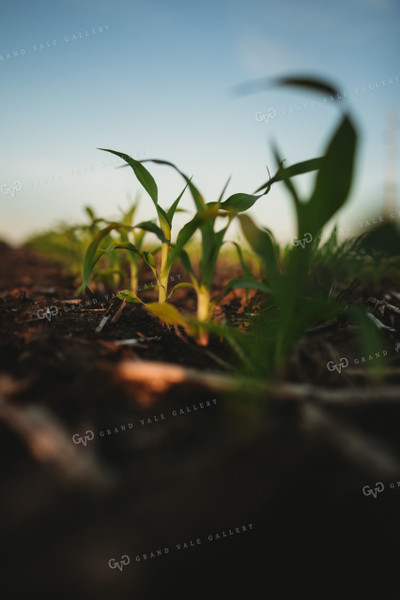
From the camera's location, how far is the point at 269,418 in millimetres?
730

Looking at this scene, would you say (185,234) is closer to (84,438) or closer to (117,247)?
(117,247)

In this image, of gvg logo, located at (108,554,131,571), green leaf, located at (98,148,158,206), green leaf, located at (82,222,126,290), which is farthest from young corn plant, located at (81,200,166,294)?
gvg logo, located at (108,554,131,571)

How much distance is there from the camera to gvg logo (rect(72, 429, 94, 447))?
0.69 meters

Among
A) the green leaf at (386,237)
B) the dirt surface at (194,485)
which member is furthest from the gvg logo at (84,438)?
the green leaf at (386,237)

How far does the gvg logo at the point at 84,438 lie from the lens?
2.27 feet

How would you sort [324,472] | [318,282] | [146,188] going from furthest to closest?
1. [318,282]
2. [146,188]
3. [324,472]

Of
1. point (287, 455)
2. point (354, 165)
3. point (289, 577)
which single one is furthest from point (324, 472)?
point (354, 165)

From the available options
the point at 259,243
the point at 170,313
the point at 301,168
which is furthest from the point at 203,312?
the point at 301,168

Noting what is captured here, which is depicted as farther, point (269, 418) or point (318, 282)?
point (318, 282)

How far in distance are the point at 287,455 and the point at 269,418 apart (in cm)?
8

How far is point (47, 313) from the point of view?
4.36ft

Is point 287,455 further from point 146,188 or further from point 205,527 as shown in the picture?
point 146,188

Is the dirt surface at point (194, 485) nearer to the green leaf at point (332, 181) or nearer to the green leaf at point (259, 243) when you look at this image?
the green leaf at point (259, 243)

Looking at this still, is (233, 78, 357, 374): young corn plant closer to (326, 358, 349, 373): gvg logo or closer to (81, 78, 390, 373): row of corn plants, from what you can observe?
(81, 78, 390, 373): row of corn plants
